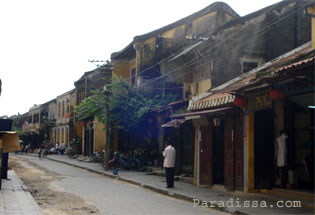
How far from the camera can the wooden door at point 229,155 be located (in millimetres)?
15023

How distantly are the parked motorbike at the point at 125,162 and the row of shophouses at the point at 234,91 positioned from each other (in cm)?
162

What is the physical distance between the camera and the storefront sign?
1272cm

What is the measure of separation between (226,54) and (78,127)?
111ft

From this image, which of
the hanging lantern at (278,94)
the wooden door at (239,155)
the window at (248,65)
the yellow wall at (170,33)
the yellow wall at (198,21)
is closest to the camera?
the hanging lantern at (278,94)

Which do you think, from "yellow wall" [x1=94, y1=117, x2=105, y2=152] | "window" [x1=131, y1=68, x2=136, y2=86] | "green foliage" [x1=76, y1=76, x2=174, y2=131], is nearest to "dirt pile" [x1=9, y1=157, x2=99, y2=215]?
"green foliage" [x1=76, y1=76, x2=174, y2=131]

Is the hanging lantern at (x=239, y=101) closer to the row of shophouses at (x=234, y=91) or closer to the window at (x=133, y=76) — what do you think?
the row of shophouses at (x=234, y=91)

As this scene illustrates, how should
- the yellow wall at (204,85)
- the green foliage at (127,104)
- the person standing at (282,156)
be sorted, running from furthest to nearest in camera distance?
the green foliage at (127,104) < the yellow wall at (204,85) < the person standing at (282,156)

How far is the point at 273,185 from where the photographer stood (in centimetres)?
1399

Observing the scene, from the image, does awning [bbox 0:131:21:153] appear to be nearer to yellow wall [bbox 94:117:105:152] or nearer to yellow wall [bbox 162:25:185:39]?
yellow wall [bbox 162:25:185:39]

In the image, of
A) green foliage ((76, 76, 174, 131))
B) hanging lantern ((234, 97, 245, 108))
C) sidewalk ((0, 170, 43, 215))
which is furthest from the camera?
green foliage ((76, 76, 174, 131))

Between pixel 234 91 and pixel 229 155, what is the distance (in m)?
3.26

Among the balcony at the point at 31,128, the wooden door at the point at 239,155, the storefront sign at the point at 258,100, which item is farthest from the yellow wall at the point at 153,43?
the balcony at the point at 31,128

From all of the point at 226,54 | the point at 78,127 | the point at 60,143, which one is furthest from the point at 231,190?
the point at 60,143

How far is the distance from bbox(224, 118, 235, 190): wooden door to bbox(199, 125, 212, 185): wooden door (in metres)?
1.36
